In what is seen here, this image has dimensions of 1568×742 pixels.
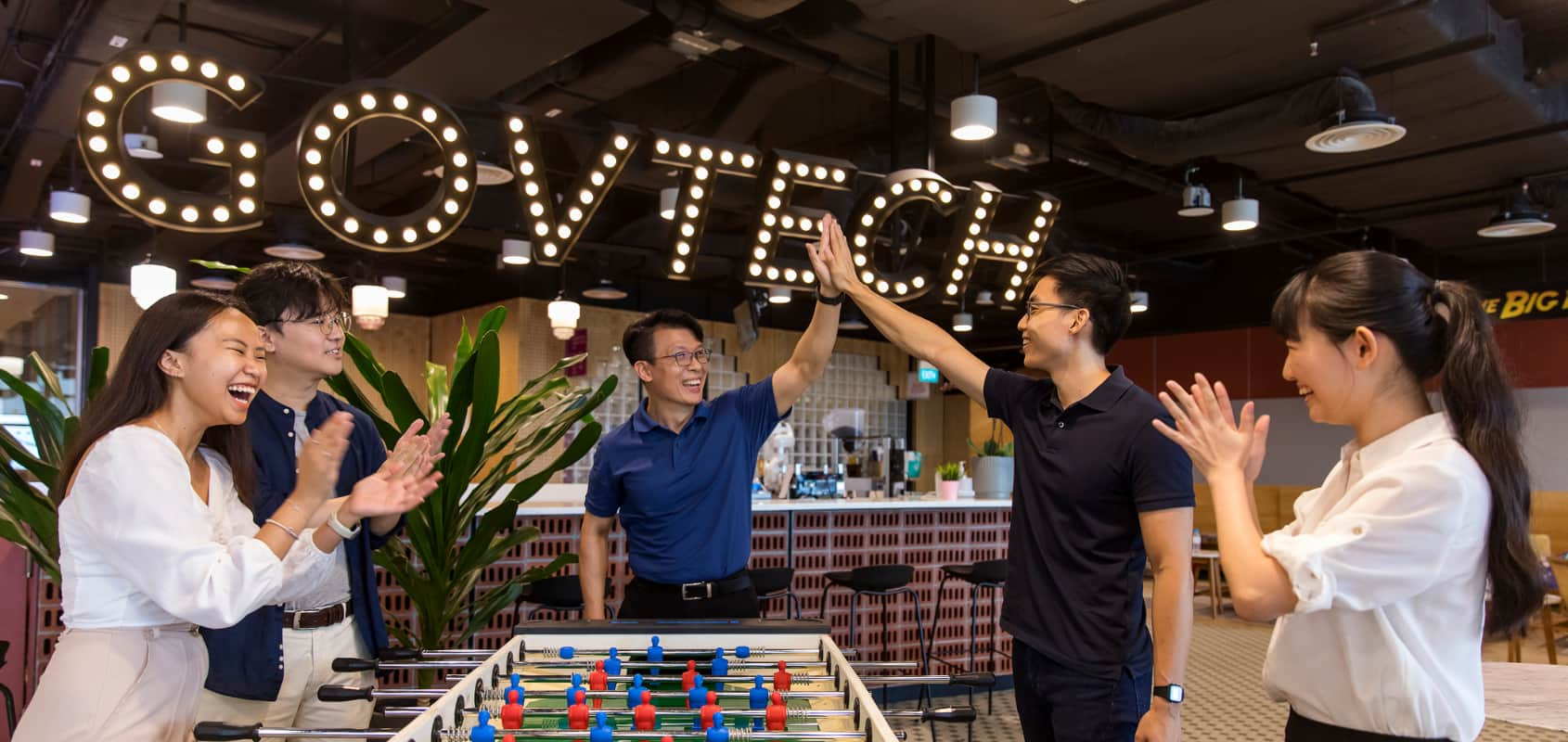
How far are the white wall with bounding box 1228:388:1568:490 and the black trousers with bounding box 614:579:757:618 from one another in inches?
357

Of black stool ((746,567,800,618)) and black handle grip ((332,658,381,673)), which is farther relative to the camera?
black stool ((746,567,800,618))

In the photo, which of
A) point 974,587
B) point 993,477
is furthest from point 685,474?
point 993,477

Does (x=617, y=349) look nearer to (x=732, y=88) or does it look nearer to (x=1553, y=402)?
(x=732, y=88)

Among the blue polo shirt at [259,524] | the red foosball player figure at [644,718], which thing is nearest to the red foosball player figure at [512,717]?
the red foosball player figure at [644,718]

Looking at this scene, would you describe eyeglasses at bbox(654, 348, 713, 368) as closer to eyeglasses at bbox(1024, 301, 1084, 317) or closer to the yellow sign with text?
eyeglasses at bbox(1024, 301, 1084, 317)

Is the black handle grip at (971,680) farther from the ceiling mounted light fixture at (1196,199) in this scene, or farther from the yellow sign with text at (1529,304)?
the yellow sign with text at (1529,304)

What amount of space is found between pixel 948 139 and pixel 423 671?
5.92 m

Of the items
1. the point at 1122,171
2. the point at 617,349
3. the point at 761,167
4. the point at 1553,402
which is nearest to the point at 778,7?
the point at 761,167

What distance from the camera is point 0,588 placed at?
3.81 metres

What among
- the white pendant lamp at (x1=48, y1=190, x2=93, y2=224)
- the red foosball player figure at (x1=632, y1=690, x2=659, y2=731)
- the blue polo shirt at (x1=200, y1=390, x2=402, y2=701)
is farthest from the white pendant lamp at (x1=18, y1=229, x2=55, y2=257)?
the red foosball player figure at (x1=632, y1=690, x2=659, y2=731)

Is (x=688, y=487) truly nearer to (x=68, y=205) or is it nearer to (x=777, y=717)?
(x=777, y=717)

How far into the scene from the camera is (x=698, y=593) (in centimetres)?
302

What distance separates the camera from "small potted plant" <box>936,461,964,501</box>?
6469 mm

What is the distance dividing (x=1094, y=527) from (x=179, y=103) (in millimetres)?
4599
